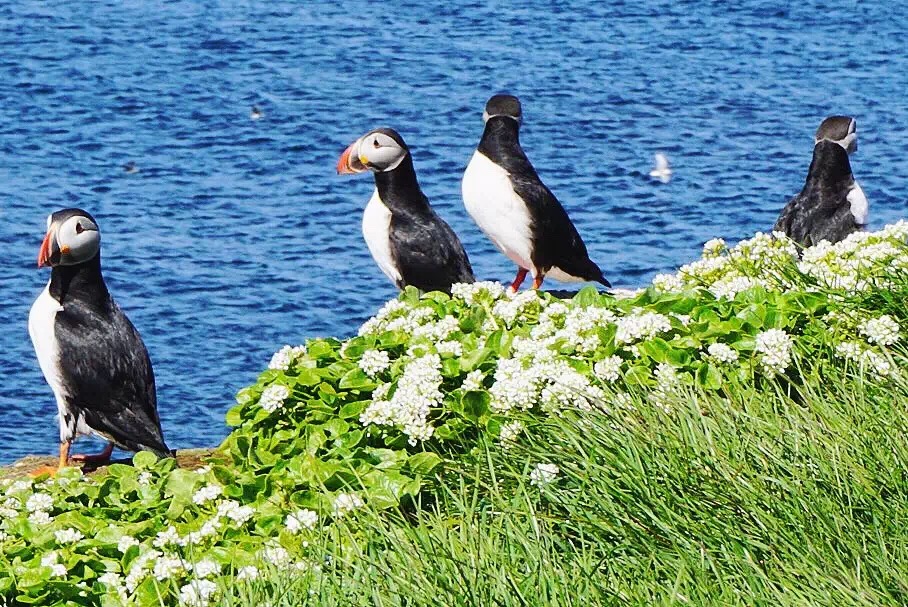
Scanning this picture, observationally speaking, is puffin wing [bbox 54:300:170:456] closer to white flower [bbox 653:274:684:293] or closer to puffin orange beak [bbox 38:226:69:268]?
puffin orange beak [bbox 38:226:69:268]

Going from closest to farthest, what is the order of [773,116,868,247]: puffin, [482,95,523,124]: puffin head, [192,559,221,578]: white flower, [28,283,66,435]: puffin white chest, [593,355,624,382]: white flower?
[192,559,221,578]: white flower → [593,355,624,382]: white flower → [28,283,66,435]: puffin white chest → [773,116,868,247]: puffin → [482,95,523,124]: puffin head

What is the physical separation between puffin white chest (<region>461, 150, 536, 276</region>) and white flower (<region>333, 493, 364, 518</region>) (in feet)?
15.0

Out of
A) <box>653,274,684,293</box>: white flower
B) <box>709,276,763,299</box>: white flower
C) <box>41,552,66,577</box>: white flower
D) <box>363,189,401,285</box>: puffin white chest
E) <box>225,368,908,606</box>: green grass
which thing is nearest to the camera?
<box>225,368,908,606</box>: green grass

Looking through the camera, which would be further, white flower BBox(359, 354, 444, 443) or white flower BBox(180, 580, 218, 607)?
white flower BBox(359, 354, 444, 443)

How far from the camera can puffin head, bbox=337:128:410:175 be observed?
30.1 feet

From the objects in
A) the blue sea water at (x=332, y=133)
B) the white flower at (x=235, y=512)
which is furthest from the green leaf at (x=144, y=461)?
the blue sea water at (x=332, y=133)

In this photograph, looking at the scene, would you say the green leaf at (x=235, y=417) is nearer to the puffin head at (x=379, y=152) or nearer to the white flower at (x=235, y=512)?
the white flower at (x=235, y=512)

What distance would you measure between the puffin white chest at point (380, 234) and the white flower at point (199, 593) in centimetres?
443

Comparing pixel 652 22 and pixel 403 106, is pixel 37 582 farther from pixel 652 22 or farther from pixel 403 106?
pixel 652 22

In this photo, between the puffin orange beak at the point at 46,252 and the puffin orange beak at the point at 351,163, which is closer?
the puffin orange beak at the point at 46,252

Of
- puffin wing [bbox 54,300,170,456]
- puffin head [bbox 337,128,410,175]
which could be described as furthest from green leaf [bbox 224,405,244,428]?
puffin head [bbox 337,128,410,175]

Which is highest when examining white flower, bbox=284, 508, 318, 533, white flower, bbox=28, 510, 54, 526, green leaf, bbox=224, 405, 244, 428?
green leaf, bbox=224, 405, 244, 428

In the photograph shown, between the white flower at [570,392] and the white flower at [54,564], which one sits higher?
the white flower at [570,392]

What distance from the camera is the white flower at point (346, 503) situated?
5051 mm
